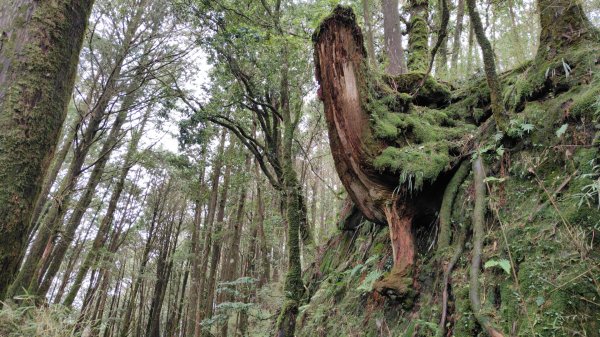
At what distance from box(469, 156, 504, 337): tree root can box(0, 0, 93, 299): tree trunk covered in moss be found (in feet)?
10.1

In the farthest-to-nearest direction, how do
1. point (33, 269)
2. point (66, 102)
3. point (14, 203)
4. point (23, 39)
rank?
point (33, 269) < point (66, 102) < point (23, 39) < point (14, 203)

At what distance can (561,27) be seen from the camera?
4.06 m

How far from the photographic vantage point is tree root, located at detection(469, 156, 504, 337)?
2787 millimetres

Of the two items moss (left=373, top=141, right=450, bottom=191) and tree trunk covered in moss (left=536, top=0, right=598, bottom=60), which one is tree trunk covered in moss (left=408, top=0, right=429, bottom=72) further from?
moss (left=373, top=141, right=450, bottom=191)

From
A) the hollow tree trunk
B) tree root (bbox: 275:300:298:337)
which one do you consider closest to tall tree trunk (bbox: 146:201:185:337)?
tree root (bbox: 275:300:298:337)

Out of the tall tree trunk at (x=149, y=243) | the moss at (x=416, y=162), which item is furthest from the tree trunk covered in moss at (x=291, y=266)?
the tall tree trunk at (x=149, y=243)

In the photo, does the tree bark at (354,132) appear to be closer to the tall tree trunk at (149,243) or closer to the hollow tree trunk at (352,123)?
the hollow tree trunk at (352,123)

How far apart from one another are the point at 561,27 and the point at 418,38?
4.03 m

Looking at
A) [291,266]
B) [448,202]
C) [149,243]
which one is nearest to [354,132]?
[448,202]

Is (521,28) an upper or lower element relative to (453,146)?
upper

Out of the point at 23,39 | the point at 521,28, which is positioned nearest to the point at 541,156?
the point at 23,39

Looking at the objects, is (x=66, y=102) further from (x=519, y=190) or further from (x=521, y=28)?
(x=521, y=28)

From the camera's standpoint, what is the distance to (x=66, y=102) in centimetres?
241

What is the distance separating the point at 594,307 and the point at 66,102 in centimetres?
358
